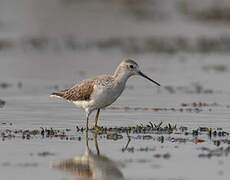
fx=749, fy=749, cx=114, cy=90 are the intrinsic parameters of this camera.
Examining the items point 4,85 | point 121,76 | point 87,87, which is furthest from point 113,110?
point 4,85

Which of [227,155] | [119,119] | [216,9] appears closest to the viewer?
[227,155]

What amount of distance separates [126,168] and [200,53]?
66.1ft

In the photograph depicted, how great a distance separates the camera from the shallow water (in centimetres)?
1177

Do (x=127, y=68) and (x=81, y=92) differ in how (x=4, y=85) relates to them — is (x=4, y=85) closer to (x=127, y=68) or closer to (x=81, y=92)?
(x=81, y=92)

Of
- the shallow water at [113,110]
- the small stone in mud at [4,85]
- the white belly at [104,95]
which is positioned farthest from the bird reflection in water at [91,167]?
the small stone in mud at [4,85]

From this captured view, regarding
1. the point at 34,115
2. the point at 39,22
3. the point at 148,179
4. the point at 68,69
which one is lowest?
the point at 148,179

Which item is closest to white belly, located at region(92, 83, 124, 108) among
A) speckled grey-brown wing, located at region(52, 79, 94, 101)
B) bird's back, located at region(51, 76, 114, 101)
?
bird's back, located at region(51, 76, 114, 101)

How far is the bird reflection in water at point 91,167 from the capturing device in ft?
36.7

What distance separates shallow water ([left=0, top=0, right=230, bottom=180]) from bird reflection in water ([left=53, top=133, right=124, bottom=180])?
0.02 meters

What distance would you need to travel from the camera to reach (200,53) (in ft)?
102

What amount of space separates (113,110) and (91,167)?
5929mm

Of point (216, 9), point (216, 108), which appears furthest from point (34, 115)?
point (216, 9)

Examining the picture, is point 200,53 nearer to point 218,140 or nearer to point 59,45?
point 59,45

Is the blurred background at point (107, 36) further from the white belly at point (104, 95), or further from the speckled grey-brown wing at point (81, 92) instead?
the white belly at point (104, 95)
